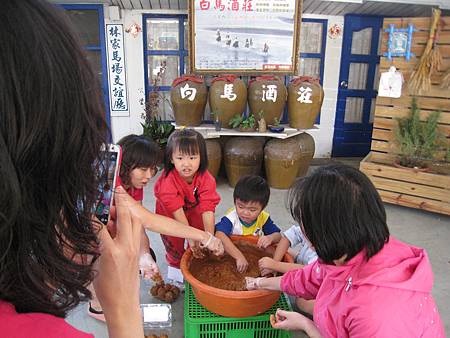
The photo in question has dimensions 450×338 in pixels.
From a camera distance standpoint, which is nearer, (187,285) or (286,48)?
(187,285)

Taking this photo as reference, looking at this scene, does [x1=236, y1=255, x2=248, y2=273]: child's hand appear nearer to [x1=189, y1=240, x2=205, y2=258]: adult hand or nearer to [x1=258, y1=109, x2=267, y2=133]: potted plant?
[x1=189, y1=240, x2=205, y2=258]: adult hand

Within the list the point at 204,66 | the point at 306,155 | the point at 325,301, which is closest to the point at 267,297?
the point at 325,301

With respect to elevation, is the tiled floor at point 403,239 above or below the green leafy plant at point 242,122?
below

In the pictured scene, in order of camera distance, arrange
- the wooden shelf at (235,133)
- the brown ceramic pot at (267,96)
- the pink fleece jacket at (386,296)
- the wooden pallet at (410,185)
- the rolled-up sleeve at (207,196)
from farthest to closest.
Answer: the brown ceramic pot at (267,96)
the wooden shelf at (235,133)
the wooden pallet at (410,185)
the rolled-up sleeve at (207,196)
the pink fleece jacket at (386,296)

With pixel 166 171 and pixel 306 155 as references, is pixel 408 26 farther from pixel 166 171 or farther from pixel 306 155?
pixel 166 171

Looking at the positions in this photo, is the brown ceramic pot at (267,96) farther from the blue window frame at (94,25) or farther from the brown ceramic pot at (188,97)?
the blue window frame at (94,25)

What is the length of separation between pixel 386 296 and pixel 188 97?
3.38 m

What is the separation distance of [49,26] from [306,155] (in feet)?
13.0

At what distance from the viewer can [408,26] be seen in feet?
11.4

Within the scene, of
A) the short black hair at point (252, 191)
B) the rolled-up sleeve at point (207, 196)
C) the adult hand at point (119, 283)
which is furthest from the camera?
the rolled-up sleeve at point (207, 196)

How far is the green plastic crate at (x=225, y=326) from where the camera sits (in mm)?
1630

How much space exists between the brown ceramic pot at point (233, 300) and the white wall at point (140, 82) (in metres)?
3.30

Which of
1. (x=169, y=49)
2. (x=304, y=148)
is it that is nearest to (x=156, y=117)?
(x=169, y=49)

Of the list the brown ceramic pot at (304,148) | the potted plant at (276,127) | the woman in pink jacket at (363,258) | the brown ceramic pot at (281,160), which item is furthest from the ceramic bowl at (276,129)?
the woman in pink jacket at (363,258)
